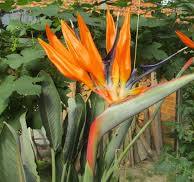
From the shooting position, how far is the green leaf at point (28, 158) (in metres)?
0.98

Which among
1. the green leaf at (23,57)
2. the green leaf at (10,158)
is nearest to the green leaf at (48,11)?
the green leaf at (23,57)

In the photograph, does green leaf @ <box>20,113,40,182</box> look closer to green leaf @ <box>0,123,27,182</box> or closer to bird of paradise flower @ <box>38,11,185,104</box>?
green leaf @ <box>0,123,27,182</box>

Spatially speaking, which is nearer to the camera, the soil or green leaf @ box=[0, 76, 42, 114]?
green leaf @ box=[0, 76, 42, 114]

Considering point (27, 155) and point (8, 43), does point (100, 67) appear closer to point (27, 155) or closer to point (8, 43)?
point (27, 155)

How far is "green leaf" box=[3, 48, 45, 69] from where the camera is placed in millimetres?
1019

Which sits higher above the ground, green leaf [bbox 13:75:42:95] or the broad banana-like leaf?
the broad banana-like leaf

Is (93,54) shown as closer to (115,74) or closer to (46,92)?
(115,74)

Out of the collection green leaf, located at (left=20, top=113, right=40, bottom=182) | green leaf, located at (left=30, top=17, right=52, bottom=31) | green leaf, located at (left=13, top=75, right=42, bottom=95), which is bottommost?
green leaf, located at (left=20, top=113, right=40, bottom=182)

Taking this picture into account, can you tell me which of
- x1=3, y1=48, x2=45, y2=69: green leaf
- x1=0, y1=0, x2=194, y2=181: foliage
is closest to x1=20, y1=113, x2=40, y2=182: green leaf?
x1=0, y1=0, x2=194, y2=181: foliage

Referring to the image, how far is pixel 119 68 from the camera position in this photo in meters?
0.72

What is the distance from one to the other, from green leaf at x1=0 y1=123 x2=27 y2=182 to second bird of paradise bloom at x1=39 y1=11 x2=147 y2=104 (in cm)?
29

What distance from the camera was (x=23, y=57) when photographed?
104cm

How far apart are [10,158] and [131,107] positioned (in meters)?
0.42

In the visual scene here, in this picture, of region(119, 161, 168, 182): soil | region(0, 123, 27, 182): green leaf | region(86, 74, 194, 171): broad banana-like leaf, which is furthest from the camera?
region(119, 161, 168, 182): soil
